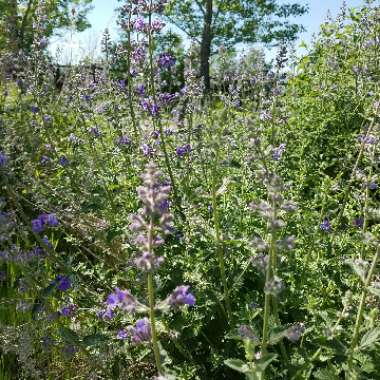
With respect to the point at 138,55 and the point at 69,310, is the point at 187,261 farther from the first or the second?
the point at 138,55

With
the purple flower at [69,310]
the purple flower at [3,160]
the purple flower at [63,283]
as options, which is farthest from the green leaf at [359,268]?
the purple flower at [3,160]

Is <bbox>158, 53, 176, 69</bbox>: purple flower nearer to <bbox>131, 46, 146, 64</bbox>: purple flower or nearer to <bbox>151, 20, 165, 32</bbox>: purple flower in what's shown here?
<bbox>131, 46, 146, 64</bbox>: purple flower

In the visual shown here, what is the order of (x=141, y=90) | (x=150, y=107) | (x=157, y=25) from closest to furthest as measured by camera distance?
1. (x=157, y=25)
2. (x=150, y=107)
3. (x=141, y=90)

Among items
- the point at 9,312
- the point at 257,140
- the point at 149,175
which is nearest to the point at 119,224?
the point at 9,312

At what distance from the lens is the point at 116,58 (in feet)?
14.1

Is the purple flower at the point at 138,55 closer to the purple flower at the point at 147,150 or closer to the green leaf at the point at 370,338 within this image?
the purple flower at the point at 147,150

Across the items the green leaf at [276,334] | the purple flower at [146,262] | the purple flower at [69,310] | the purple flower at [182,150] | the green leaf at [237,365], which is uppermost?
the purple flower at [182,150]

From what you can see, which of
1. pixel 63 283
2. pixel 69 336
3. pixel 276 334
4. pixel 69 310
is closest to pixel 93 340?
pixel 69 336

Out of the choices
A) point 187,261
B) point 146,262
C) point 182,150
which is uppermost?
point 182,150

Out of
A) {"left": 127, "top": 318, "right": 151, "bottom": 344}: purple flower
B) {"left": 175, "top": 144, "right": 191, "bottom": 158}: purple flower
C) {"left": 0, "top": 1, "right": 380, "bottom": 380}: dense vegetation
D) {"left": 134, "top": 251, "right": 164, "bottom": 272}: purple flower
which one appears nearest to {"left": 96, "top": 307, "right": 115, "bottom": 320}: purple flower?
{"left": 0, "top": 1, "right": 380, "bottom": 380}: dense vegetation

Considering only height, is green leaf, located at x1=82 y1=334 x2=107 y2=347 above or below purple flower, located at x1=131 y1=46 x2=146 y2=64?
below

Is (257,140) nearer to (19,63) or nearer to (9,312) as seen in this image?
(9,312)

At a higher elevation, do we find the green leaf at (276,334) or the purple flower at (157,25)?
the purple flower at (157,25)

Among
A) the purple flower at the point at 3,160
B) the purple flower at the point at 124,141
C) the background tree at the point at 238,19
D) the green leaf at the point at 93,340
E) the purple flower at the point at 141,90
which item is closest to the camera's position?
the green leaf at the point at 93,340
